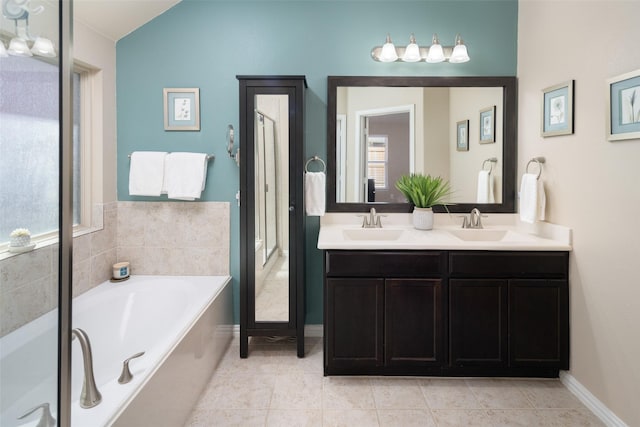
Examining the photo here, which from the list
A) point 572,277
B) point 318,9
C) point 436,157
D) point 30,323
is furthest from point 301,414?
point 318,9

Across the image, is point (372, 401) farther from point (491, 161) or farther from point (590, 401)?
point (491, 161)

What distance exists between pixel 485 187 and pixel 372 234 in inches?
36.7

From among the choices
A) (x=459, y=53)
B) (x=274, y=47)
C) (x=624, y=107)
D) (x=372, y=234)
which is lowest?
(x=372, y=234)

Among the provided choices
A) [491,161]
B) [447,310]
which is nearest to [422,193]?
[491,161]

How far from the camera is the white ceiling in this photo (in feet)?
7.77

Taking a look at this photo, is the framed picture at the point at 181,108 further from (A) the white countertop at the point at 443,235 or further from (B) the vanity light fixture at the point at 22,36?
(B) the vanity light fixture at the point at 22,36

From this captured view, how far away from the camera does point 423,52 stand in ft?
8.86

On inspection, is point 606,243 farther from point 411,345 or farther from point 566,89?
point 411,345

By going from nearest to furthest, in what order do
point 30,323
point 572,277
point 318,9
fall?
point 30,323 < point 572,277 < point 318,9

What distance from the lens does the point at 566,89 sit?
217 cm

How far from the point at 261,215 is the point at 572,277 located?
190 centimetres

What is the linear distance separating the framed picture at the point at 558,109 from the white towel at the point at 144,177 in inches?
101

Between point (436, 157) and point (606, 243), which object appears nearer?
point (606, 243)

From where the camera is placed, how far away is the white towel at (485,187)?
2.81m
